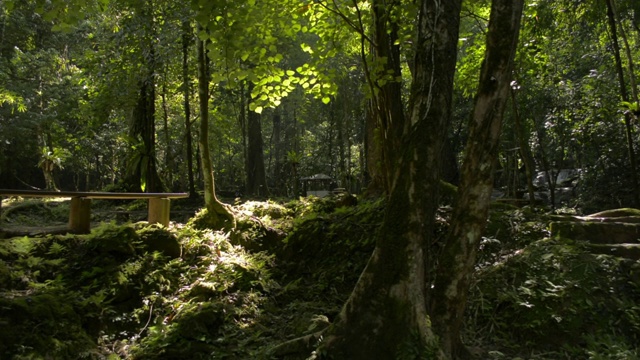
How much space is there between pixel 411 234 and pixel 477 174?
2.38ft

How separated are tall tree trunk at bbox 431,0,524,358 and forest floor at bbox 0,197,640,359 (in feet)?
3.16

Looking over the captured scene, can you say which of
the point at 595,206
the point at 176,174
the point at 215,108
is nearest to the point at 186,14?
the point at 215,108

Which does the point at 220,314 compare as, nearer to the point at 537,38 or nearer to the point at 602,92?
the point at 537,38

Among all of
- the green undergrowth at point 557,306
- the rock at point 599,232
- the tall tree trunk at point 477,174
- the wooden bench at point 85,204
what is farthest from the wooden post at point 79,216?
the rock at point 599,232

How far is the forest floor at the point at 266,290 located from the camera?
14.4 ft

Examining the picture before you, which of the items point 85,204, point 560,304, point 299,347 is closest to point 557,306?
point 560,304

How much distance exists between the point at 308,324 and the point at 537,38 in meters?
8.23

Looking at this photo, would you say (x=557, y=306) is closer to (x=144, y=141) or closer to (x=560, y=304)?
(x=560, y=304)

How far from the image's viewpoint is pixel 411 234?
3676 mm

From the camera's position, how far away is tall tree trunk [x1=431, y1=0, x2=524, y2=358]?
11.9 feet

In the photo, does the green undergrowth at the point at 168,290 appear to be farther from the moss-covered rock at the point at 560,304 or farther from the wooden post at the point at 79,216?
the moss-covered rock at the point at 560,304

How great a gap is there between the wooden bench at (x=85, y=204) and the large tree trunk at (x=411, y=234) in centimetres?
400

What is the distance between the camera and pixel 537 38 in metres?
9.67

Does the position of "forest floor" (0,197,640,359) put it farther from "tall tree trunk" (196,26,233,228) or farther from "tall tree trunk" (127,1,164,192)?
"tall tree trunk" (127,1,164,192)
